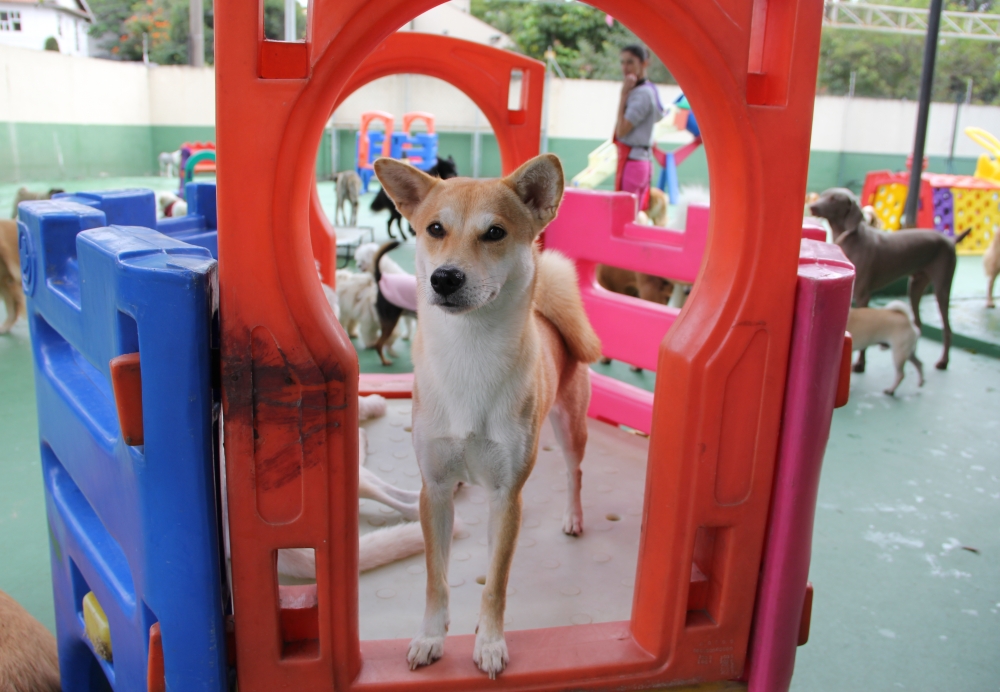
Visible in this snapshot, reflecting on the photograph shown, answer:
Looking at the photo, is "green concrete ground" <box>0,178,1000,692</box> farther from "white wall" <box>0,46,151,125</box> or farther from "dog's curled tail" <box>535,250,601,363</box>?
"white wall" <box>0,46,151,125</box>

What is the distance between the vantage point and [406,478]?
272 centimetres

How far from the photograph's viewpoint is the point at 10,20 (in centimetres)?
1852

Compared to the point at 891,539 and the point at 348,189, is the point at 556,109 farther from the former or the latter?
the point at 891,539

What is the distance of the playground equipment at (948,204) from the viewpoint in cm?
928

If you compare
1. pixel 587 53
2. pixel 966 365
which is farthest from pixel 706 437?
pixel 587 53

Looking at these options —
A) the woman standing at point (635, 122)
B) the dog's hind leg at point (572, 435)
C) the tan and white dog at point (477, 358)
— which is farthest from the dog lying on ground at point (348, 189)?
the tan and white dog at point (477, 358)

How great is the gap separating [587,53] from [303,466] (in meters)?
27.1

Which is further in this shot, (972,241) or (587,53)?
(587,53)

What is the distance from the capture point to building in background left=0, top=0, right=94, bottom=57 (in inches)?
718

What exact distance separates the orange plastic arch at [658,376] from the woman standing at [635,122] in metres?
4.72

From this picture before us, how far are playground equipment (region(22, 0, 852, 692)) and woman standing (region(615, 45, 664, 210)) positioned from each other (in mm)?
4656

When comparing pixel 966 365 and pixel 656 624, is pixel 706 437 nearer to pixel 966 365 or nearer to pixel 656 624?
pixel 656 624

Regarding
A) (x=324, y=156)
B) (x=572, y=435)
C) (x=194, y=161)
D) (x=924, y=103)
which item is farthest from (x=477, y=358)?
(x=324, y=156)

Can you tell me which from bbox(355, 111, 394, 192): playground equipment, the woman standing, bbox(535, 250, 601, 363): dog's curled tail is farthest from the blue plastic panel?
bbox(355, 111, 394, 192): playground equipment
